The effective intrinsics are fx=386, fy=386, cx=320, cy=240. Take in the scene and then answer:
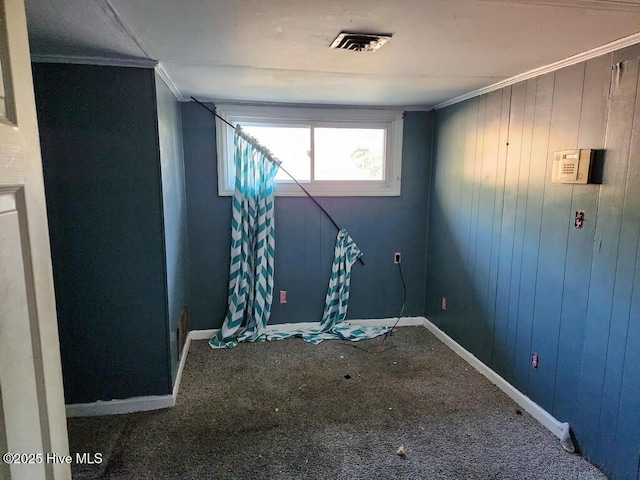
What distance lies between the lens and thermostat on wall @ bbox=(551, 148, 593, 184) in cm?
194

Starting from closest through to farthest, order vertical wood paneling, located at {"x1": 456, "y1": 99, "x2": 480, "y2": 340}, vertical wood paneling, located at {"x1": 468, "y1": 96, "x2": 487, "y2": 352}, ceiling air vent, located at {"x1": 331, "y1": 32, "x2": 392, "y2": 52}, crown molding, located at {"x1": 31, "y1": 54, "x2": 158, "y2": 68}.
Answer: ceiling air vent, located at {"x1": 331, "y1": 32, "x2": 392, "y2": 52}, crown molding, located at {"x1": 31, "y1": 54, "x2": 158, "y2": 68}, vertical wood paneling, located at {"x1": 468, "y1": 96, "x2": 487, "y2": 352}, vertical wood paneling, located at {"x1": 456, "y1": 99, "x2": 480, "y2": 340}

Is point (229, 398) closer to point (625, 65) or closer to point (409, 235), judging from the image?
point (409, 235)

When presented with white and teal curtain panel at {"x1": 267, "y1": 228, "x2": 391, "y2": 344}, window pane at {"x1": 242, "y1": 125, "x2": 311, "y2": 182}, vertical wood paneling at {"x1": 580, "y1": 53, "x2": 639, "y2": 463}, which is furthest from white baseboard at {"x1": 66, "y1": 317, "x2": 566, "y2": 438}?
window pane at {"x1": 242, "y1": 125, "x2": 311, "y2": 182}

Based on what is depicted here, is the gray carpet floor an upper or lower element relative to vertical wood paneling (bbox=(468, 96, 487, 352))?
lower

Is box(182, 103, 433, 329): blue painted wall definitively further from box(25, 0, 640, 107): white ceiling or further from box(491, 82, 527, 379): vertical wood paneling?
box(491, 82, 527, 379): vertical wood paneling

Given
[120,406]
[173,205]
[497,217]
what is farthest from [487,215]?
[120,406]

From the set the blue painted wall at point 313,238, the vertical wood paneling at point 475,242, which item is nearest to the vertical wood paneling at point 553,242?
the vertical wood paneling at point 475,242

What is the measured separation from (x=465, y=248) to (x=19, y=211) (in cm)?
295

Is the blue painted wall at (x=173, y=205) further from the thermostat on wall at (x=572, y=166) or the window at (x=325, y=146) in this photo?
the thermostat on wall at (x=572, y=166)

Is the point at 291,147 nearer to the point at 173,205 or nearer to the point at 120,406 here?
the point at 173,205

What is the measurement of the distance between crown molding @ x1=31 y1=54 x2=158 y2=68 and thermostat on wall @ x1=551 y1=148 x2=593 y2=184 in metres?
2.28

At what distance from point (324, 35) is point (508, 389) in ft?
8.03

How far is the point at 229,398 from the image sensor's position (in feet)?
8.38

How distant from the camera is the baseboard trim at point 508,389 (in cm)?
222
